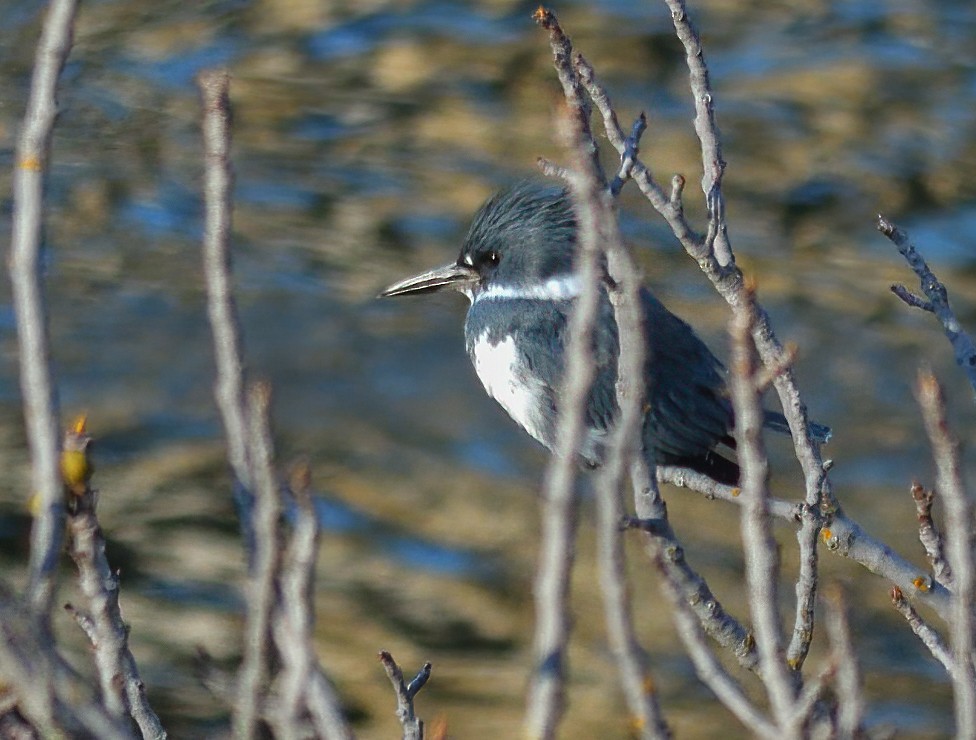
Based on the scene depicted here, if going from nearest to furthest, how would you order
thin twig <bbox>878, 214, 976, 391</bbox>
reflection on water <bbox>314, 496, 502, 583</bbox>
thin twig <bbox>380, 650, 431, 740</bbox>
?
thin twig <bbox>380, 650, 431, 740</bbox>, thin twig <bbox>878, 214, 976, 391</bbox>, reflection on water <bbox>314, 496, 502, 583</bbox>

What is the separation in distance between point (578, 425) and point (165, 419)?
7001 millimetres

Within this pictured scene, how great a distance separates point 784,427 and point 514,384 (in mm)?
688

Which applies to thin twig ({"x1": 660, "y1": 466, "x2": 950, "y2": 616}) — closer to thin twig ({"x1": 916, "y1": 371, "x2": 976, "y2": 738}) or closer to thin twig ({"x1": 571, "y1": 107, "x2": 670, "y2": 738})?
thin twig ({"x1": 916, "y1": 371, "x2": 976, "y2": 738})

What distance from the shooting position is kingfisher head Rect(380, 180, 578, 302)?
432 cm

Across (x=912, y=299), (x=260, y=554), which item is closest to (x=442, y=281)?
(x=912, y=299)

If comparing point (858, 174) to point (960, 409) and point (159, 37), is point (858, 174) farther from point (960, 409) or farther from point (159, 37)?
point (159, 37)

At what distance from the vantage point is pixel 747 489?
1835 mm

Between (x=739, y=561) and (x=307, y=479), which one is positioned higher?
(x=307, y=479)

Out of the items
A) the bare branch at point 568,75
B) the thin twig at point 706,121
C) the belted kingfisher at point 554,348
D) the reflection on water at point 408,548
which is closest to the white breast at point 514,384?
the belted kingfisher at point 554,348

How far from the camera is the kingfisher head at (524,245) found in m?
4.32

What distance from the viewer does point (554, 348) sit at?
4.14 metres

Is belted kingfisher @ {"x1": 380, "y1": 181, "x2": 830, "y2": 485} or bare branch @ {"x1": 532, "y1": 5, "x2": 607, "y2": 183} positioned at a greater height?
bare branch @ {"x1": 532, "y1": 5, "x2": 607, "y2": 183}

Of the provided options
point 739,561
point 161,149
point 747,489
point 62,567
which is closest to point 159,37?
point 161,149

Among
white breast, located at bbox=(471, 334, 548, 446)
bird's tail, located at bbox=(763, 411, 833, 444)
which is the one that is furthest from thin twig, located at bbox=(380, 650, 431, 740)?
white breast, located at bbox=(471, 334, 548, 446)
